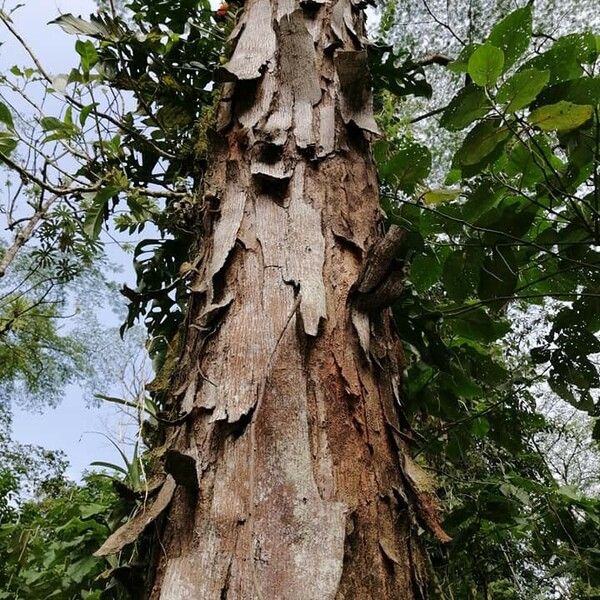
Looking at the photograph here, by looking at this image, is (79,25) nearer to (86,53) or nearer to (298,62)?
(86,53)

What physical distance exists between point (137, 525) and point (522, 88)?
0.68m

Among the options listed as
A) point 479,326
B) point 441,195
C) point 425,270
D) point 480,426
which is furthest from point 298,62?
point 480,426

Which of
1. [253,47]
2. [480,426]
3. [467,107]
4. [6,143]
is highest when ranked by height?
[6,143]

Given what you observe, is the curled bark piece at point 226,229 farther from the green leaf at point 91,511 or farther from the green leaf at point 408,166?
the green leaf at point 91,511

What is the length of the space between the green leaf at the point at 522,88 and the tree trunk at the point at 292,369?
235 millimetres

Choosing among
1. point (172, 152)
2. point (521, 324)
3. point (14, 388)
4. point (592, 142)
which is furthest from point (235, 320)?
point (14, 388)

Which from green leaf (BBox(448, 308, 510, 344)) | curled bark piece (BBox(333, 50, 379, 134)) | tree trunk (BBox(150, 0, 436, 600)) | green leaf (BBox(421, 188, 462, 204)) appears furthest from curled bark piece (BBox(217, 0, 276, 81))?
green leaf (BBox(448, 308, 510, 344))

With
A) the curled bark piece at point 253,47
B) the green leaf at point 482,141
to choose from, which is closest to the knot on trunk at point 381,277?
the green leaf at point 482,141

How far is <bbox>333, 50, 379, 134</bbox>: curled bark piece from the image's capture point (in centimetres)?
99

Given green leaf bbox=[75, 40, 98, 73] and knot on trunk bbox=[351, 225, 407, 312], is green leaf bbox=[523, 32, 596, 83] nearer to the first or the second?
knot on trunk bbox=[351, 225, 407, 312]

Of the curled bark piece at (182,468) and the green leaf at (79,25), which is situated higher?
the green leaf at (79,25)

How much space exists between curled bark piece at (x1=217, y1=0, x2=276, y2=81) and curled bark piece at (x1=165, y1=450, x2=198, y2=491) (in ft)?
2.40

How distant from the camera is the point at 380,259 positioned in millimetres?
705

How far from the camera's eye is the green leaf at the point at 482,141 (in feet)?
2.51
